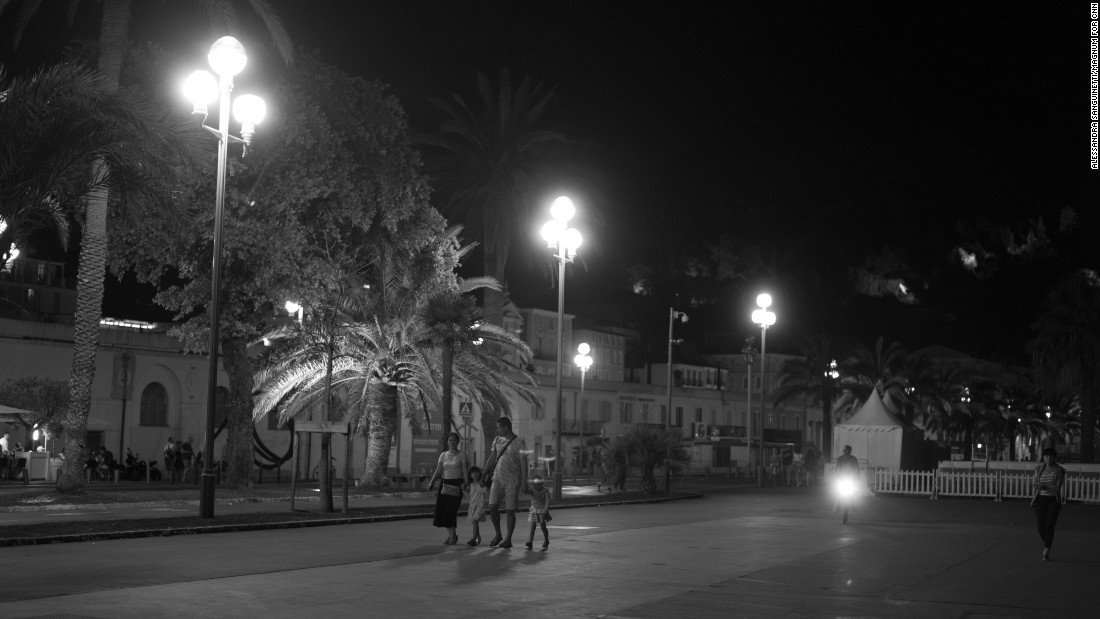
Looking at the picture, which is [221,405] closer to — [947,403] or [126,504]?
[126,504]

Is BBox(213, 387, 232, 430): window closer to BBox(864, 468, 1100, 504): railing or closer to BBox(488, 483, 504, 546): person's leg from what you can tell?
BBox(864, 468, 1100, 504): railing

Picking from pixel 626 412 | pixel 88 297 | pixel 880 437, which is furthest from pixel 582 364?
pixel 88 297

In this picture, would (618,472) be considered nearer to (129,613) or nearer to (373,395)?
(373,395)

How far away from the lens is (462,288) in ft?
129

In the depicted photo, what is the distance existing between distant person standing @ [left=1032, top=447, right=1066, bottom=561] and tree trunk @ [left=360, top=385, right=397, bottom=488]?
21796 mm

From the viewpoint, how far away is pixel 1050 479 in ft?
61.3

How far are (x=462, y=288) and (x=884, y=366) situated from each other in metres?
40.8

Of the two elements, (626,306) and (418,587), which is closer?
(418,587)

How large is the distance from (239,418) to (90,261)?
7.55 metres

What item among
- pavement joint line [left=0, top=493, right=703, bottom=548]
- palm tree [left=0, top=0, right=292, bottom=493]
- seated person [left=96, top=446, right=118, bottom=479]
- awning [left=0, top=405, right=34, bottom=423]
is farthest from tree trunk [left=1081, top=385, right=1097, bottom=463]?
awning [left=0, top=405, right=34, bottom=423]

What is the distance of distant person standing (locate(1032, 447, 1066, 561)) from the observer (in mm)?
18219

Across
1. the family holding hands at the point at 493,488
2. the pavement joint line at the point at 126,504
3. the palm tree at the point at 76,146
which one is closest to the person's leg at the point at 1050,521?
the family holding hands at the point at 493,488

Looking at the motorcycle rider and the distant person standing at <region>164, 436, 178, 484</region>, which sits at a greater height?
the motorcycle rider

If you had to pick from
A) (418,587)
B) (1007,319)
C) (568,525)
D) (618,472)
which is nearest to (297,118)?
(568,525)
